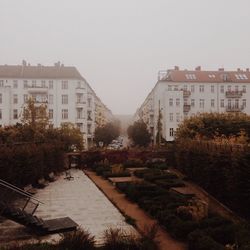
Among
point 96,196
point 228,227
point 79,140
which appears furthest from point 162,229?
point 79,140

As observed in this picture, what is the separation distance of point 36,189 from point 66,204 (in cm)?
538

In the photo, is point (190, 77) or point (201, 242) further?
point (190, 77)

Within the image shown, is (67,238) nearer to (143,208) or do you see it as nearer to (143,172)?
(143,208)

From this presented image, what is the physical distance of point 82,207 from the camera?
709 inches

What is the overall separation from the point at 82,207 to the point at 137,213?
2.88 meters

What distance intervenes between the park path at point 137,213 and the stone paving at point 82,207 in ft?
1.14

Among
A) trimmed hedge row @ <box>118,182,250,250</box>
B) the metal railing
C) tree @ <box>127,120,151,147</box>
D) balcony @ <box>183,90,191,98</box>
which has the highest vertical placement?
balcony @ <box>183,90,191,98</box>

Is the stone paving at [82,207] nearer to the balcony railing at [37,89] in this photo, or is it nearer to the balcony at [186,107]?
the balcony at [186,107]

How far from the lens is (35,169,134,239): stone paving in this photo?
14.5 metres

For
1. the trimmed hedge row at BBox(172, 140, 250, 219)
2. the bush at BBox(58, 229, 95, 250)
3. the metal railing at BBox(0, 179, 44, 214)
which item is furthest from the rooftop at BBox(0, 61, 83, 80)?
the bush at BBox(58, 229, 95, 250)

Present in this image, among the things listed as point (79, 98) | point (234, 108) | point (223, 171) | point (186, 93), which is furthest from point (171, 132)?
point (223, 171)

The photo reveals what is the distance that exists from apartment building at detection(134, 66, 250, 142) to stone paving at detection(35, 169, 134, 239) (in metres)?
45.1

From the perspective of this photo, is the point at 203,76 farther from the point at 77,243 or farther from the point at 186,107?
the point at 77,243

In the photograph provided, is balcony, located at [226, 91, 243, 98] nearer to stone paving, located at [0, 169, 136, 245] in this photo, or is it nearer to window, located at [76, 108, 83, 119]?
window, located at [76, 108, 83, 119]
